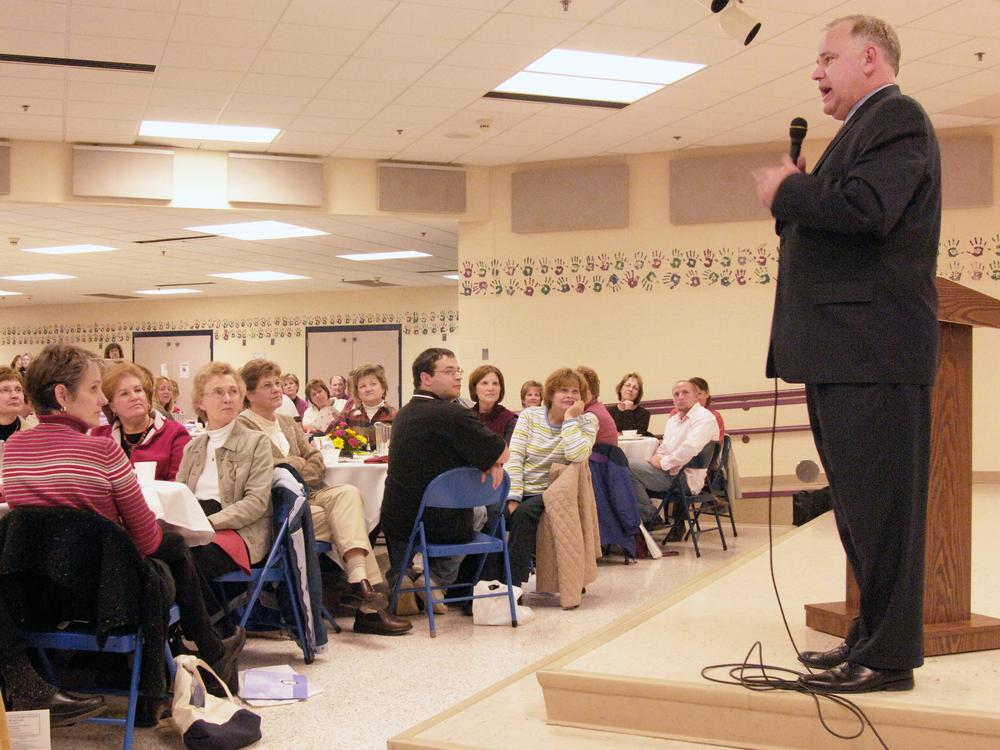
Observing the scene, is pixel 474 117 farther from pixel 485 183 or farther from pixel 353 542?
pixel 353 542

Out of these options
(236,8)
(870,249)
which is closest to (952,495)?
(870,249)

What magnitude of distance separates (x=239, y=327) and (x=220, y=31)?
40.0 feet

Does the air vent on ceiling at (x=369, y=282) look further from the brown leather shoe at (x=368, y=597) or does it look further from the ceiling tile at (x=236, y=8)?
the brown leather shoe at (x=368, y=597)

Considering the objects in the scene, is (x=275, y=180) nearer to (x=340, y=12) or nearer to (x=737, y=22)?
(x=340, y=12)

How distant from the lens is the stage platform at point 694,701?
7.51 ft

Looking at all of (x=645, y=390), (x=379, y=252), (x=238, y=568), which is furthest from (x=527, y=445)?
(x=379, y=252)

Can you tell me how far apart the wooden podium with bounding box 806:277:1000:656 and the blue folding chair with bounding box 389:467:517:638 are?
2.56 meters

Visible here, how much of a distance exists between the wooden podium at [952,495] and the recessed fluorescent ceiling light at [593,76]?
4.62 metres

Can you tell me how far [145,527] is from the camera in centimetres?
328

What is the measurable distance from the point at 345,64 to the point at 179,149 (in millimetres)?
2771

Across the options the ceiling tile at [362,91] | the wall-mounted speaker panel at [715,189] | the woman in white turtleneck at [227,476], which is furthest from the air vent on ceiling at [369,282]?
the woman in white turtleneck at [227,476]

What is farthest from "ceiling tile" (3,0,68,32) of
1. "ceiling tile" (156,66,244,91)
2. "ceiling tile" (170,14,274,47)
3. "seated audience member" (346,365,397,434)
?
"seated audience member" (346,365,397,434)

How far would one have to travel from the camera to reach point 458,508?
196 inches

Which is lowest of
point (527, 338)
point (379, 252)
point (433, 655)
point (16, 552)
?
point (433, 655)
